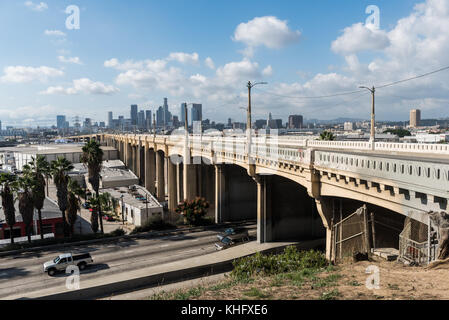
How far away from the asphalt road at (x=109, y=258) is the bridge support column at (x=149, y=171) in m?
41.6

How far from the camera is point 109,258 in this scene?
28781mm

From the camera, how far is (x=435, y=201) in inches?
483

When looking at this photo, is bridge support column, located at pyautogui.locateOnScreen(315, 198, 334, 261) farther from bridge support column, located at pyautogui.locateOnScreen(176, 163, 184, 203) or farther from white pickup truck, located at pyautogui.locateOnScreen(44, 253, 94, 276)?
bridge support column, located at pyautogui.locateOnScreen(176, 163, 184, 203)

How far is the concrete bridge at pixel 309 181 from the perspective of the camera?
530 inches

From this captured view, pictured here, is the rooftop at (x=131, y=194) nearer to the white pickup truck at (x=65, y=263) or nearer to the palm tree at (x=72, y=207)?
the palm tree at (x=72, y=207)

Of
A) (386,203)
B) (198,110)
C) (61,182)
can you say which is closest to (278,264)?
(386,203)

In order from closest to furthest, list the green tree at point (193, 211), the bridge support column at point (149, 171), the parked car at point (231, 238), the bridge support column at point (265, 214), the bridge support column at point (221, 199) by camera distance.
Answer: the parked car at point (231, 238) → the bridge support column at point (265, 214) → the green tree at point (193, 211) → the bridge support column at point (221, 199) → the bridge support column at point (149, 171)

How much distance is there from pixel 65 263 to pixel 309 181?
781 inches

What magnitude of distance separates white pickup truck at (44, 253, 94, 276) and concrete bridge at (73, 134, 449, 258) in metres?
16.9

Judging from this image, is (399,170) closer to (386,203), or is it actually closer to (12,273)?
(386,203)

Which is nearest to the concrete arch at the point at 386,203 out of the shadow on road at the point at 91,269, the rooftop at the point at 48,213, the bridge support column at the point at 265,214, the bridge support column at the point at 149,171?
the bridge support column at the point at 265,214
